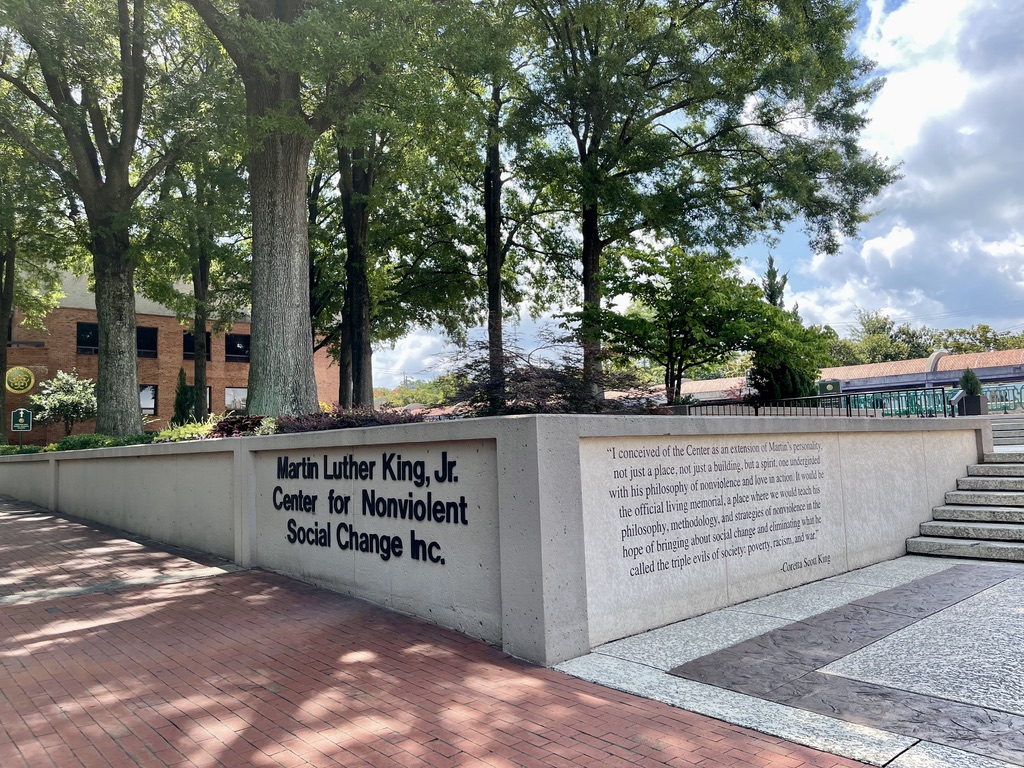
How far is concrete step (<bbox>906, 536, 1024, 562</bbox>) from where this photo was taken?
8.29 meters

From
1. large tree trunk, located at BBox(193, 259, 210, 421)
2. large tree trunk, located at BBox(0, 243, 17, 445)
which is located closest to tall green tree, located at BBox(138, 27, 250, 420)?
large tree trunk, located at BBox(193, 259, 210, 421)

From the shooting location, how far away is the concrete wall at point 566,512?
521 cm

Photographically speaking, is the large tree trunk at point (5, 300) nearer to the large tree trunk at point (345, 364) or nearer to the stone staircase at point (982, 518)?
the large tree trunk at point (345, 364)

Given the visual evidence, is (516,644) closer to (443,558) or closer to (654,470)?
(443,558)

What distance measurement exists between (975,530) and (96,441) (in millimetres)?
15933

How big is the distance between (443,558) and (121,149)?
1737cm

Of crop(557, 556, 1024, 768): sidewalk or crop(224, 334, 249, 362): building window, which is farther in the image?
crop(224, 334, 249, 362): building window

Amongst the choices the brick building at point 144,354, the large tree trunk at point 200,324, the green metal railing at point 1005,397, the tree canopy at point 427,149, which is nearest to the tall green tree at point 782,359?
the tree canopy at point 427,149

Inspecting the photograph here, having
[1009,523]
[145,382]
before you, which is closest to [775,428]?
[1009,523]

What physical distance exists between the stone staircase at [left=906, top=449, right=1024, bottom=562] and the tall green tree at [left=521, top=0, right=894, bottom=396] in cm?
984

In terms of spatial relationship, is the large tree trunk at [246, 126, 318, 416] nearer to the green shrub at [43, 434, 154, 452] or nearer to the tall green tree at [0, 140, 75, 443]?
Result: the green shrub at [43, 434, 154, 452]

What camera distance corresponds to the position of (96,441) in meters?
15.9

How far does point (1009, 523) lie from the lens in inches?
357

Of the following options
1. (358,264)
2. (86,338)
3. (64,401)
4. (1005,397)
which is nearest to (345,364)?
(358,264)
